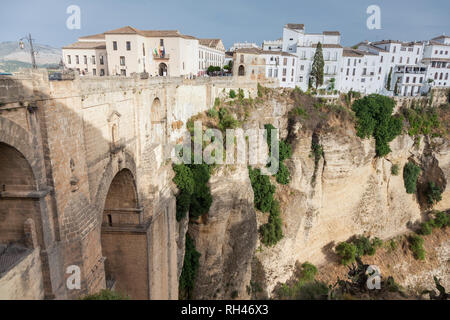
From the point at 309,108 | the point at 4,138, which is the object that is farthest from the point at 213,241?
the point at 309,108

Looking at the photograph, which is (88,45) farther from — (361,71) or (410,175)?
(410,175)

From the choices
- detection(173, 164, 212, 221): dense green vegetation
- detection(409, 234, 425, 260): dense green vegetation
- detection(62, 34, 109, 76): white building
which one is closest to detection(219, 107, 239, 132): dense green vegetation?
detection(173, 164, 212, 221): dense green vegetation

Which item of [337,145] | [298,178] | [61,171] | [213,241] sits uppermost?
[61,171]

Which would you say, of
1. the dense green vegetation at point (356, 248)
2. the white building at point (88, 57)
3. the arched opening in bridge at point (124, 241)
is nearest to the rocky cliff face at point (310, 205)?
the dense green vegetation at point (356, 248)

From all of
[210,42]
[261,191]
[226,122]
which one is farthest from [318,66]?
[261,191]

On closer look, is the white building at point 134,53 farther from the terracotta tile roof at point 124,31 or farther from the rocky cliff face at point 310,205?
the rocky cliff face at point 310,205

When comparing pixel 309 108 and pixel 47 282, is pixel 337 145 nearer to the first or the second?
pixel 309 108

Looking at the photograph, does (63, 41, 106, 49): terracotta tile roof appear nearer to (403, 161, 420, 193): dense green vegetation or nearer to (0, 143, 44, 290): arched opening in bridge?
(0, 143, 44, 290): arched opening in bridge
